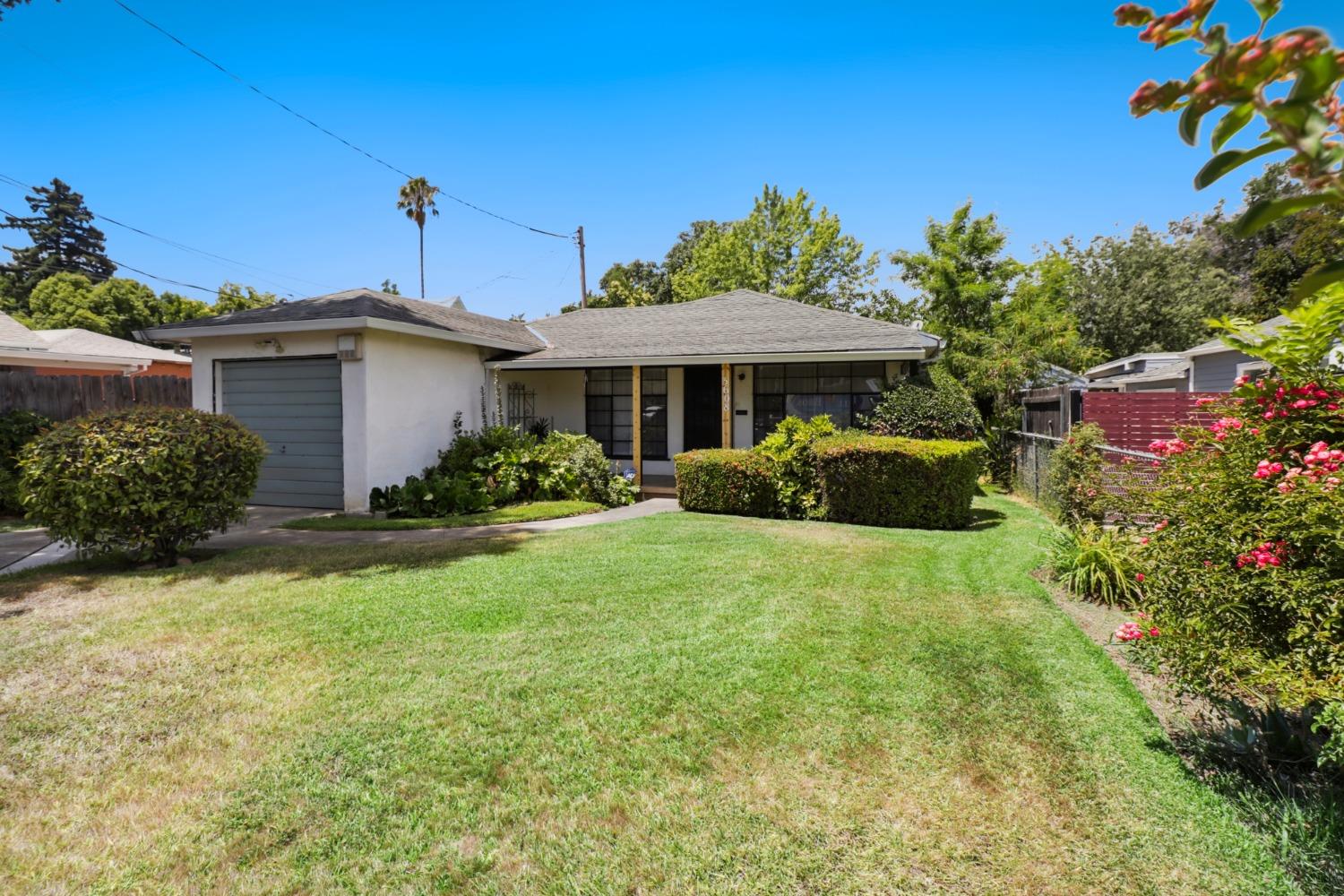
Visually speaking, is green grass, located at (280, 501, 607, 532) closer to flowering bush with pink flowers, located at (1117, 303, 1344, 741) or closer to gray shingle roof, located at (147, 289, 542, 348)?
gray shingle roof, located at (147, 289, 542, 348)

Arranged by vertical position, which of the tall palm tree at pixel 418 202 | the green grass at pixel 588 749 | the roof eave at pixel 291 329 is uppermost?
the tall palm tree at pixel 418 202

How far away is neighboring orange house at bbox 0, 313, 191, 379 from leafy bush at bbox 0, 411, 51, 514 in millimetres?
4234

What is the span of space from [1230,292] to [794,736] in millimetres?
39366

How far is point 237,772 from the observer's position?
3064mm

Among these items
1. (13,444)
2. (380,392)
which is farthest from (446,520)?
(13,444)

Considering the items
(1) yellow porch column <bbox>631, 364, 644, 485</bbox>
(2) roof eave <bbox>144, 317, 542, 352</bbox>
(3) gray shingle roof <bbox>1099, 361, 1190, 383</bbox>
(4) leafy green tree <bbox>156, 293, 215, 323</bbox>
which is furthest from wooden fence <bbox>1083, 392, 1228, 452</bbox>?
(4) leafy green tree <bbox>156, 293, 215, 323</bbox>

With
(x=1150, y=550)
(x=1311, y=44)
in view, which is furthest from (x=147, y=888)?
(x=1150, y=550)

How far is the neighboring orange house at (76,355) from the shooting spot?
14188 millimetres

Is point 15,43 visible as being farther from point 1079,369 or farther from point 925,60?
point 1079,369

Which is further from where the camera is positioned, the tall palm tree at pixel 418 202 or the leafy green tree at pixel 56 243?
the leafy green tree at pixel 56 243

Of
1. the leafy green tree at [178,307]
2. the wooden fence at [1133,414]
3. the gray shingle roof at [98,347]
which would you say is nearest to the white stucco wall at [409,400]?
the wooden fence at [1133,414]

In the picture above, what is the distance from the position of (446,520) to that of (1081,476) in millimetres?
8441

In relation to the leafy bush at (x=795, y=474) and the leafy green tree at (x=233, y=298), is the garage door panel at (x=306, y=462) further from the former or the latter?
the leafy green tree at (x=233, y=298)

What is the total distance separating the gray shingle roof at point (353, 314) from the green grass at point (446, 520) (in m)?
3.08
